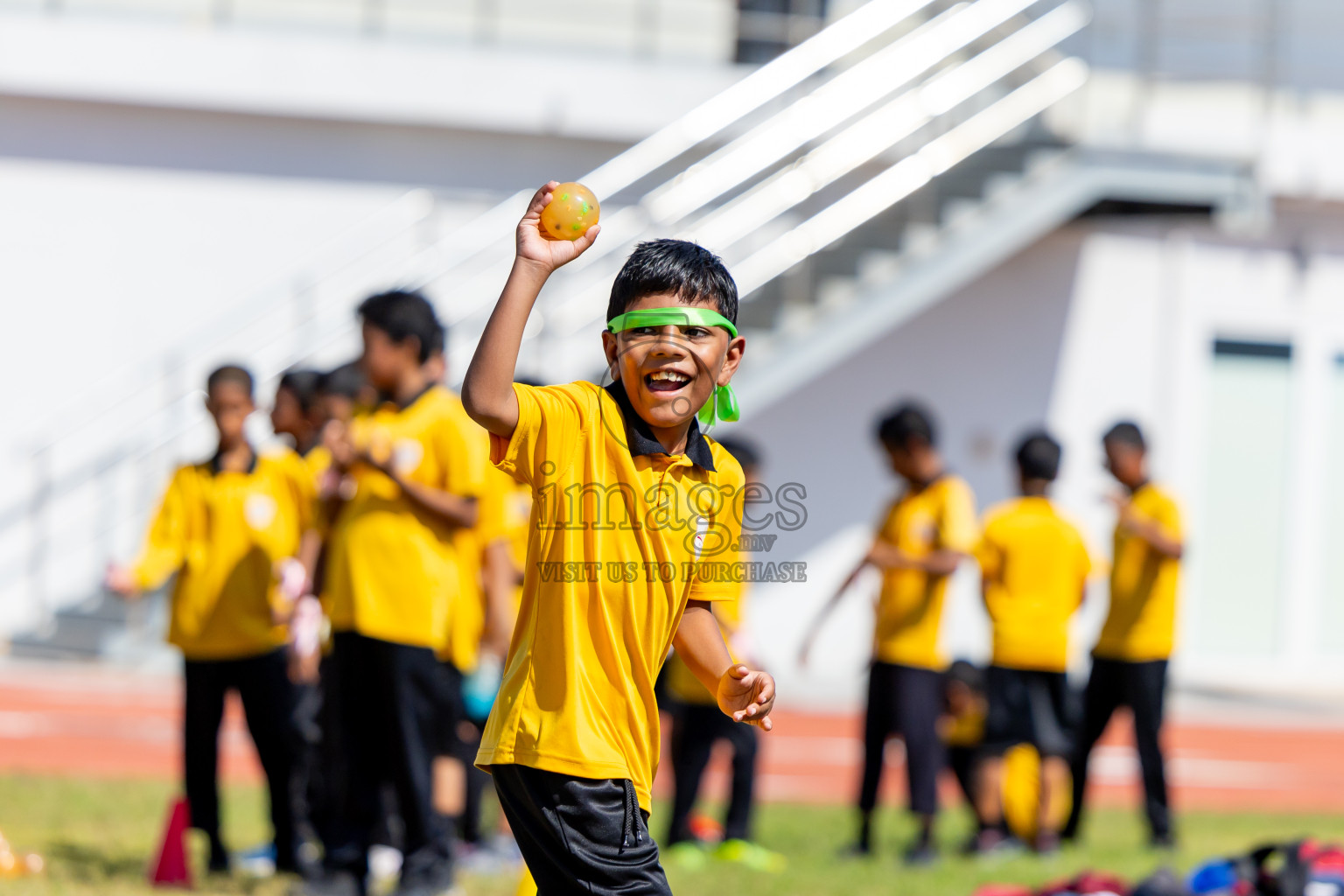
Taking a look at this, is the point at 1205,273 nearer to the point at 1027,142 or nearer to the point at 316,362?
the point at 1027,142

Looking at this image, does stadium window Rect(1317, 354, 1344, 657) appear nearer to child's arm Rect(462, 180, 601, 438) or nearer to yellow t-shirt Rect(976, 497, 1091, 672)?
yellow t-shirt Rect(976, 497, 1091, 672)

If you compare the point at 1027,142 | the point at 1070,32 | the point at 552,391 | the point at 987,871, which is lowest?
the point at 987,871

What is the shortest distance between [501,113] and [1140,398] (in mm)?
7019

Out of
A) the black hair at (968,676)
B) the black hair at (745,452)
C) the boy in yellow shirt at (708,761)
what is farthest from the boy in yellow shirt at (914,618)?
the black hair at (745,452)

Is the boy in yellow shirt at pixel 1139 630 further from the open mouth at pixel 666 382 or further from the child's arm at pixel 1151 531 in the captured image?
the open mouth at pixel 666 382

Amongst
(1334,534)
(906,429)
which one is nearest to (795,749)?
(906,429)

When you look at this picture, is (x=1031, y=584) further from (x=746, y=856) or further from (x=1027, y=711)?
(x=746, y=856)

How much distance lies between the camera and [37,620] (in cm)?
1481

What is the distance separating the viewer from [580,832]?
3293 mm

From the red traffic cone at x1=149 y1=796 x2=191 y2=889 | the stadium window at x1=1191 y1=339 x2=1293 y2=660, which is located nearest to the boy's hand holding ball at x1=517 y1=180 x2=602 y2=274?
the red traffic cone at x1=149 y1=796 x2=191 y2=889

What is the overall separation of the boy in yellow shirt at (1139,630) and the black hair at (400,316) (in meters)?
4.14

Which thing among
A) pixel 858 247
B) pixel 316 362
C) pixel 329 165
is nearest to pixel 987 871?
pixel 858 247

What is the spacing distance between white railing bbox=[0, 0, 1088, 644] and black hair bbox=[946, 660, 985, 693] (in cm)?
493

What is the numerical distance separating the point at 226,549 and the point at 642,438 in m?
3.64
